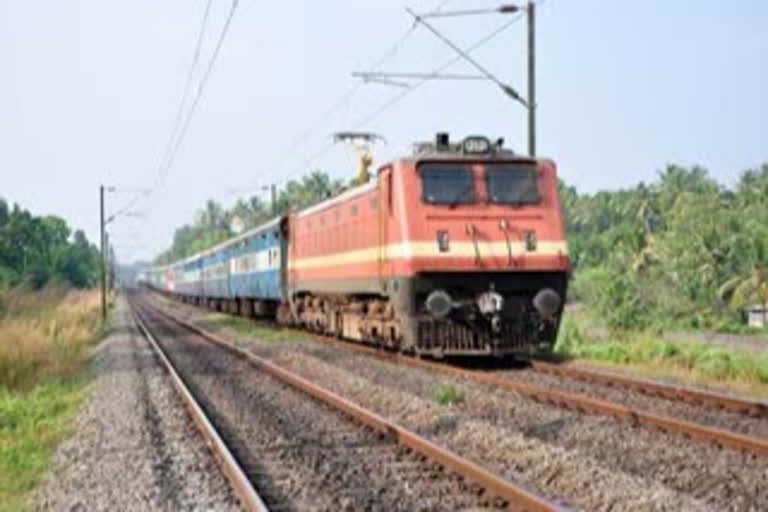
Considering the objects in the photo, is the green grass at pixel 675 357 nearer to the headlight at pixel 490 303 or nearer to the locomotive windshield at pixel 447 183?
the headlight at pixel 490 303

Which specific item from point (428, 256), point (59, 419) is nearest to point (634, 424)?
point (428, 256)

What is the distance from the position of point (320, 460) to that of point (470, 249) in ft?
26.3

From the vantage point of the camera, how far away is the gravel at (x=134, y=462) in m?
8.58

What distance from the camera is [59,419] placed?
1453 centimetres

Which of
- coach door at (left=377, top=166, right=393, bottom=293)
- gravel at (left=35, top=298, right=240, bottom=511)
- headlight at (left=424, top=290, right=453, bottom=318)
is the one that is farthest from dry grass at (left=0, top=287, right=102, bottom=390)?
headlight at (left=424, top=290, right=453, bottom=318)

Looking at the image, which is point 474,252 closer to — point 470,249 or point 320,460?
point 470,249

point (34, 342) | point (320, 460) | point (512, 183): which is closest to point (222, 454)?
point (320, 460)

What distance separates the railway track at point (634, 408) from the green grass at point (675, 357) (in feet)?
5.97

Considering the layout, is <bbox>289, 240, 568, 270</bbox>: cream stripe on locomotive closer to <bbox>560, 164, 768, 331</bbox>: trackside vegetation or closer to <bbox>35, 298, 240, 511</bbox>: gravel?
<bbox>35, 298, 240, 511</bbox>: gravel

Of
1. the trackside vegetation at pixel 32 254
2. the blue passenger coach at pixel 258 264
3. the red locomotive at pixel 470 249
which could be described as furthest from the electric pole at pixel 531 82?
the trackside vegetation at pixel 32 254

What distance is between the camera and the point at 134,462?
10.4 m

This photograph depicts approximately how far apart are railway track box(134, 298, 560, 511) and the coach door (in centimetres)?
281

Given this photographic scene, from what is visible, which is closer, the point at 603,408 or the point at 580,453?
the point at 580,453

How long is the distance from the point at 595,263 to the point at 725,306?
39.9m
